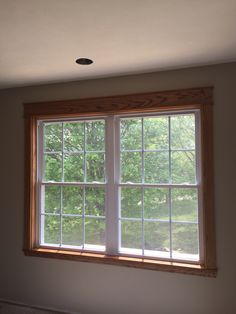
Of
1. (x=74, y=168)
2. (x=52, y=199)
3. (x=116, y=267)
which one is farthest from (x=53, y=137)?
(x=116, y=267)

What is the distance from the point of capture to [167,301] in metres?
2.80

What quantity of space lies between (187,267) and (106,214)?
3.13 ft

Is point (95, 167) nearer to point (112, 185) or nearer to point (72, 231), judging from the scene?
point (112, 185)

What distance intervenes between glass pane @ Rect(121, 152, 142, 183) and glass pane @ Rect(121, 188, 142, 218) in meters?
0.11

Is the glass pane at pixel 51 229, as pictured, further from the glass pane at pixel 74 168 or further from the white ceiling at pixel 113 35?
the white ceiling at pixel 113 35

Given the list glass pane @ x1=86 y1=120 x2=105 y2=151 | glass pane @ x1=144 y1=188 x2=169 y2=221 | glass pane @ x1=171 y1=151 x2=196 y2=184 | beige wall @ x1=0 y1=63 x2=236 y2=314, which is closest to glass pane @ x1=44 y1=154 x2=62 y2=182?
beige wall @ x1=0 y1=63 x2=236 y2=314

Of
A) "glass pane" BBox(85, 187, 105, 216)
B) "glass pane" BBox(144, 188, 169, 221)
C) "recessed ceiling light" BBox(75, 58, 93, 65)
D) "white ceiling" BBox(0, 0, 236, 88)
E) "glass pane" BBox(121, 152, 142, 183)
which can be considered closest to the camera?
"white ceiling" BBox(0, 0, 236, 88)

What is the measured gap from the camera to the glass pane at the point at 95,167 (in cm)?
320

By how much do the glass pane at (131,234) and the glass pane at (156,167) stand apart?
479 millimetres

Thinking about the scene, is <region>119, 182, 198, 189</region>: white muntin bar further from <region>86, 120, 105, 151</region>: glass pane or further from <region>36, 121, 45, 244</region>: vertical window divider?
<region>36, 121, 45, 244</region>: vertical window divider

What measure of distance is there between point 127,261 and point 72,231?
0.72 metres

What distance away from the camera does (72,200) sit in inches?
129

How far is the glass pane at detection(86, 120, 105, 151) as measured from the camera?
3.20 meters

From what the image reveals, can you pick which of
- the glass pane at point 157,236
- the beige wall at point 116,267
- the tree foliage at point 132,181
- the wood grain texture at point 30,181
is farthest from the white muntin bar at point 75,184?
the glass pane at point 157,236
